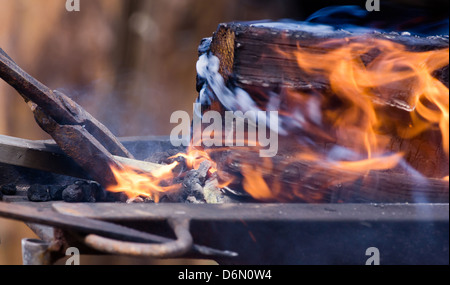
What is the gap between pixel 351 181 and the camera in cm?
127

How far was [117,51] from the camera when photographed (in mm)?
2783

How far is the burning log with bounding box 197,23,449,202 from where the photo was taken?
1.28m

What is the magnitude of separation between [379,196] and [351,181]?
0.09m

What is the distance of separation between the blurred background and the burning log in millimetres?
1438

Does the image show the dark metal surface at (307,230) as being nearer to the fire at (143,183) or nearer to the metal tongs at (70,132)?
the metal tongs at (70,132)

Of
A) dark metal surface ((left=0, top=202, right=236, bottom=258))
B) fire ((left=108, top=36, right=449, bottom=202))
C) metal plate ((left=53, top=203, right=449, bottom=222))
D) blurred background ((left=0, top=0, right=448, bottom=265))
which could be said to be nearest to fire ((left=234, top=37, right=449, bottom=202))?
fire ((left=108, top=36, right=449, bottom=202))

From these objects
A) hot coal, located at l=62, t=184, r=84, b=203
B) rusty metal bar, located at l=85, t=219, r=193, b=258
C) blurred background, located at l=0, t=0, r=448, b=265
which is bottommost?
rusty metal bar, located at l=85, t=219, r=193, b=258

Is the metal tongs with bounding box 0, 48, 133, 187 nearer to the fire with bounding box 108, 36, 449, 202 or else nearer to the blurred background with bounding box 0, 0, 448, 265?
the fire with bounding box 108, 36, 449, 202

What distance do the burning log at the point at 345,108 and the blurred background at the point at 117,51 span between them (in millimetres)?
1438

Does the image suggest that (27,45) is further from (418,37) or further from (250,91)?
(418,37)

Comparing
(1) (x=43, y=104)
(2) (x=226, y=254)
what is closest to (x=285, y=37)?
(2) (x=226, y=254)

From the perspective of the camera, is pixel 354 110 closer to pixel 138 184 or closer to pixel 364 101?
pixel 364 101

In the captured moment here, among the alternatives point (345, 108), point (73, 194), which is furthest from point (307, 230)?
point (73, 194)

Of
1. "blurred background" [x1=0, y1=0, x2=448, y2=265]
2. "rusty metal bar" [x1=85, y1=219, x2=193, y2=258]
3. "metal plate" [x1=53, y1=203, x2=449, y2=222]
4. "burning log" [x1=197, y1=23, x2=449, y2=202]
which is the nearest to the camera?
"rusty metal bar" [x1=85, y1=219, x2=193, y2=258]
